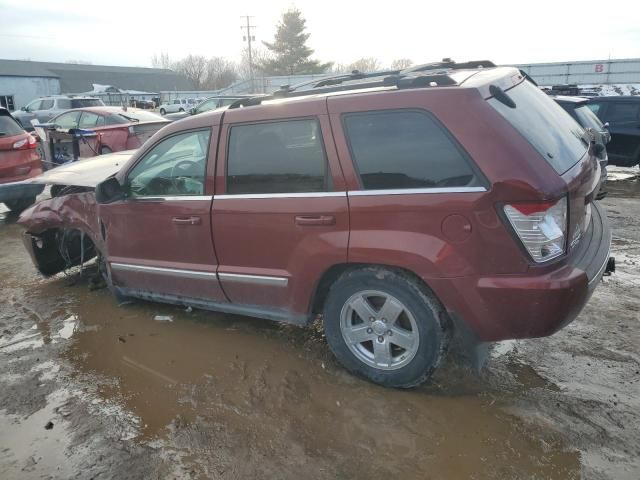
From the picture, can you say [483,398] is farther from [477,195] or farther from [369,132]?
[369,132]

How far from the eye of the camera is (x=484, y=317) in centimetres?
280

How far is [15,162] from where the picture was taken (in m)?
7.71

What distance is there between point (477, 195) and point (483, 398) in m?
1.30

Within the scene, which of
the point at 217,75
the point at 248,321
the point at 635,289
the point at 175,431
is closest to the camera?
the point at 175,431

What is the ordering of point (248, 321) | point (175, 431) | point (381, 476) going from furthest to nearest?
point (248, 321), point (175, 431), point (381, 476)

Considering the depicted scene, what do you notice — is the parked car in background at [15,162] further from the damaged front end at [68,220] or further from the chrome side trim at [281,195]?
the chrome side trim at [281,195]

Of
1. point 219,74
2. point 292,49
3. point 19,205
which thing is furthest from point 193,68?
point 19,205

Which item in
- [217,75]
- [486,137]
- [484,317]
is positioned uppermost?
[217,75]

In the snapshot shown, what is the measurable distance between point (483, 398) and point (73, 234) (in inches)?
175

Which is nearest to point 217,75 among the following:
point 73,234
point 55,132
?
point 55,132

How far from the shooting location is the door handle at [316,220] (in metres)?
3.09

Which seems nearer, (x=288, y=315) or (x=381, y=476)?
(x=381, y=476)

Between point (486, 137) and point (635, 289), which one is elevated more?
point (486, 137)

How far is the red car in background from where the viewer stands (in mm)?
11219
